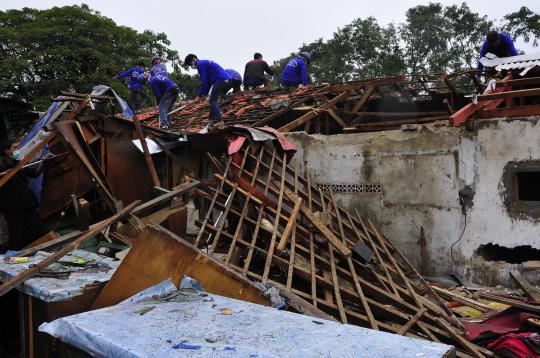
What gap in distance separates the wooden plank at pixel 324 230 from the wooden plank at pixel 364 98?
3.11 meters

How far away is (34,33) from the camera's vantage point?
20266mm

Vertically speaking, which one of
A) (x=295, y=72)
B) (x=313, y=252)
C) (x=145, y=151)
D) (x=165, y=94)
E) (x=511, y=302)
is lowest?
(x=511, y=302)

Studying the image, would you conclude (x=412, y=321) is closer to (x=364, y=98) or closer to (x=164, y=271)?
(x=164, y=271)

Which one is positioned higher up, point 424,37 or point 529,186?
point 424,37

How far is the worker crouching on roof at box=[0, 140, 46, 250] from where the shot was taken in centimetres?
632

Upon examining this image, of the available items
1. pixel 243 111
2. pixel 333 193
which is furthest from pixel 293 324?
pixel 243 111

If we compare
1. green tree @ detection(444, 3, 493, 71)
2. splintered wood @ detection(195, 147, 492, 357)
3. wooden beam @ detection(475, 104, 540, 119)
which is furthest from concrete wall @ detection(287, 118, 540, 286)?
green tree @ detection(444, 3, 493, 71)

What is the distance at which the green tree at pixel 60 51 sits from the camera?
64.7 feet

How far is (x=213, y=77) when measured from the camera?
966cm

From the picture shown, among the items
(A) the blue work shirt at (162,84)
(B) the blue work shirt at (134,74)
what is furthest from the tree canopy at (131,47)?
(A) the blue work shirt at (162,84)

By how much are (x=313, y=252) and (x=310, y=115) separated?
3643 millimetres

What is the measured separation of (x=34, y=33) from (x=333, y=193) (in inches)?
744

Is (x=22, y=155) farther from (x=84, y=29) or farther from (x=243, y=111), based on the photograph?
(x=84, y=29)

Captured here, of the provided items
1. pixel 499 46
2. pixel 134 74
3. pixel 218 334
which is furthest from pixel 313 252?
pixel 134 74
